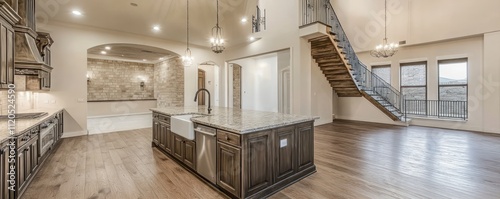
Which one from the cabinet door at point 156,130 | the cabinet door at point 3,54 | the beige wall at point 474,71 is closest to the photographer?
the cabinet door at point 3,54

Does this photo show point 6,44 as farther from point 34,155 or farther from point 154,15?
point 154,15

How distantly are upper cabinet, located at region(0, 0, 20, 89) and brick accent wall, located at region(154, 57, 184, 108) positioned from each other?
17.6 ft

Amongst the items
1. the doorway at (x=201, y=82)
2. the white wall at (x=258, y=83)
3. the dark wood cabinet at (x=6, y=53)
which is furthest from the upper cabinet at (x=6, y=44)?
the doorway at (x=201, y=82)

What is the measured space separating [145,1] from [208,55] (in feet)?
13.7

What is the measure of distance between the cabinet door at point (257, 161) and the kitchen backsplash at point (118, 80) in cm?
1085

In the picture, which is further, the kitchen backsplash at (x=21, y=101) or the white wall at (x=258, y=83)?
the white wall at (x=258, y=83)

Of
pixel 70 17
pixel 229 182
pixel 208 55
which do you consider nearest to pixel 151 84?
pixel 208 55

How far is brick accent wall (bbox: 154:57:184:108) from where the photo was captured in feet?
28.3

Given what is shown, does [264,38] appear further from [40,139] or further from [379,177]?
[40,139]

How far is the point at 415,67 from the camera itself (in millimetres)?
7574

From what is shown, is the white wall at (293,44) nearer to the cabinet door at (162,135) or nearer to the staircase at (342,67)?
the staircase at (342,67)

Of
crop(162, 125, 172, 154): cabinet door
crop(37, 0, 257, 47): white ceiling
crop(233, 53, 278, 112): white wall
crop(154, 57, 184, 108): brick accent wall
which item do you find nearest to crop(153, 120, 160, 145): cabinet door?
crop(162, 125, 172, 154): cabinet door

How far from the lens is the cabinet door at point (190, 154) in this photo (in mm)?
3137

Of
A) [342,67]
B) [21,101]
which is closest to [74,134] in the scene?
[21,101]
